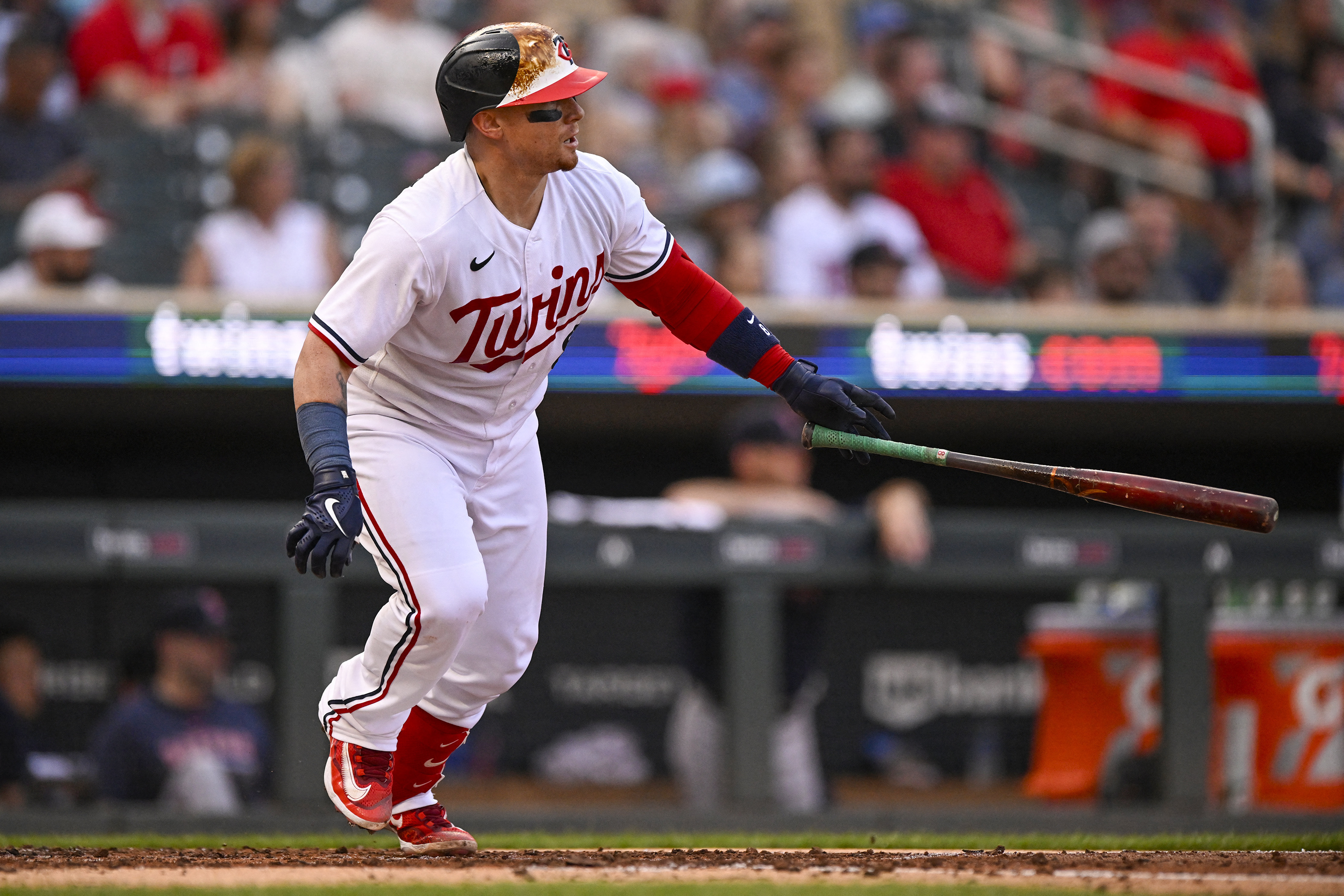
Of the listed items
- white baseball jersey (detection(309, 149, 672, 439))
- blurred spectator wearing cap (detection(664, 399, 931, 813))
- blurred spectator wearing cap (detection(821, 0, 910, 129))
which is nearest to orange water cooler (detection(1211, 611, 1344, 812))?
blurred spectator wearing cap (detection(664, 399, 931, 813))

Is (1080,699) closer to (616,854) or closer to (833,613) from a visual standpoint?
(833,613)

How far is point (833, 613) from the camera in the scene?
6898 millimetres

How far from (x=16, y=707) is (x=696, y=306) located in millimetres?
3245

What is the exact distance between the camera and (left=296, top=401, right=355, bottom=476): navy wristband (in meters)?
3.06

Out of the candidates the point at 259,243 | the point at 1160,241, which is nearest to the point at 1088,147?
the point at 1160,241

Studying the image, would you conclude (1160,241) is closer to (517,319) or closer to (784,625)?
(784,625)

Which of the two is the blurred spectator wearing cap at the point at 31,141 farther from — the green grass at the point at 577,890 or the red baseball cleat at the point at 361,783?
the green grass at the point at 577,890

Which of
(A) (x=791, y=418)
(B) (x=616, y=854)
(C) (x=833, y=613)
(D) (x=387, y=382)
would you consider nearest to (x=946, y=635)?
(C) (x=833, y=613)

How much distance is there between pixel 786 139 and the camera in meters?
7.60

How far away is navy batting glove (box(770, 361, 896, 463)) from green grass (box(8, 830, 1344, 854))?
1.11 m

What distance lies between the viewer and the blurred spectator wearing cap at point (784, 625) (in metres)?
5.52

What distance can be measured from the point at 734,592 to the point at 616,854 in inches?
77.7

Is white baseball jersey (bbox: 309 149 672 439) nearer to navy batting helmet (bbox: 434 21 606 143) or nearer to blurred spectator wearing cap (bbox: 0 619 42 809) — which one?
navy batting helmet (bbox: 434 21 606 143)

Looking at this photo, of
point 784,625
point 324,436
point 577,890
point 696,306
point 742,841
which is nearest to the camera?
point 577,890
